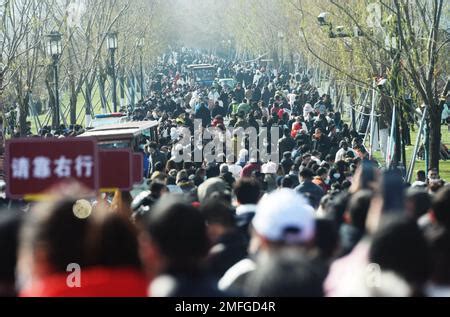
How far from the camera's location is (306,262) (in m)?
4.70

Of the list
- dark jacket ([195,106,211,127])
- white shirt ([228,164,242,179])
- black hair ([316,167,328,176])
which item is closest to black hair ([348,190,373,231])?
black hair ([316,167,328,176])

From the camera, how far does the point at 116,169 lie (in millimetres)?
8773

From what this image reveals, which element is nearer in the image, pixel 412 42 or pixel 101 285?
pixel 101 285

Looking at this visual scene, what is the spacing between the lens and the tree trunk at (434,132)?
57.6 ft

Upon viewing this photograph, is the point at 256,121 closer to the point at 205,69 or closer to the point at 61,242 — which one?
the point at 61,242

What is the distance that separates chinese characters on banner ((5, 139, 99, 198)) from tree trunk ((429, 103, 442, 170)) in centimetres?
1030

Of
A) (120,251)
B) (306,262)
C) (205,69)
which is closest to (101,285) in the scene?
(120,251)

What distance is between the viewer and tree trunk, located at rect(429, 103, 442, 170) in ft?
57.6

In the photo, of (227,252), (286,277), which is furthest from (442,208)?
(286,277)

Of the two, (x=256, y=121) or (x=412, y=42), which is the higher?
(x=412, y=42)

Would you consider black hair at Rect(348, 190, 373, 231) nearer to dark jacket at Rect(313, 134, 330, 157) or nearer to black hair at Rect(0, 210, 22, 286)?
black hair at Rect(0, 210, 22, 286)

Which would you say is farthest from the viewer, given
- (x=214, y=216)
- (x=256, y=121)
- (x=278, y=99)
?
(x=278, y=99)

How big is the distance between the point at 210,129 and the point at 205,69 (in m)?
41.5

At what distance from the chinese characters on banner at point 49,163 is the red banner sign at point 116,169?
0.60 meters
